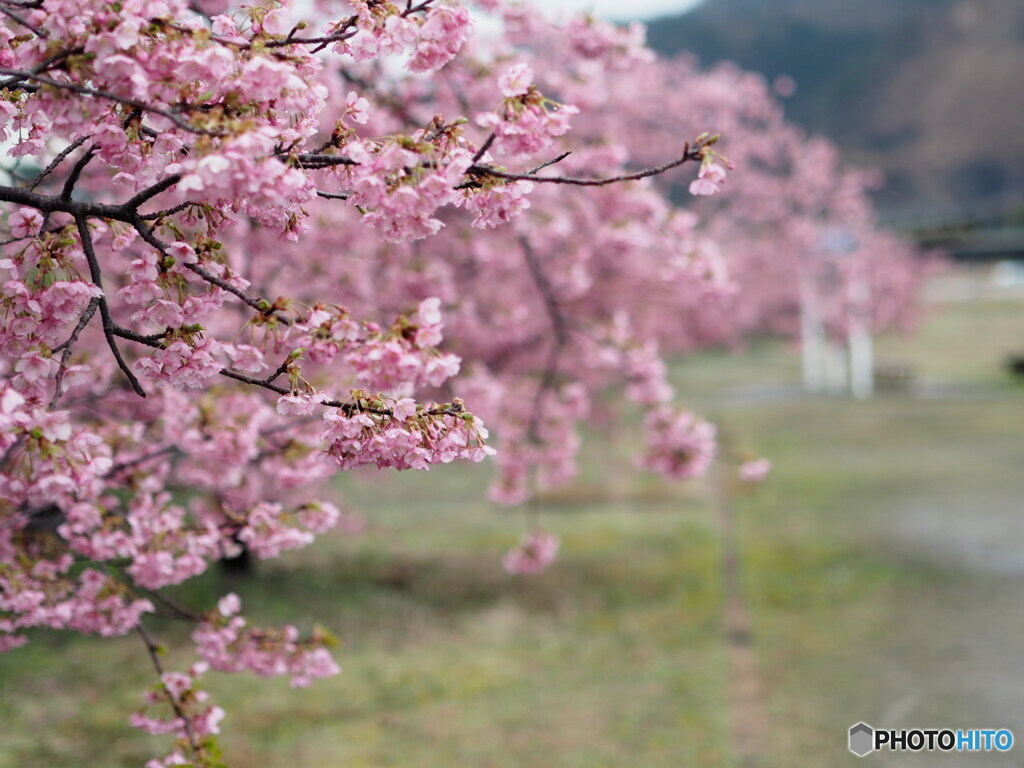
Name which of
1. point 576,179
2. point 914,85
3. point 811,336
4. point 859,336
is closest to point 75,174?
point 576,179

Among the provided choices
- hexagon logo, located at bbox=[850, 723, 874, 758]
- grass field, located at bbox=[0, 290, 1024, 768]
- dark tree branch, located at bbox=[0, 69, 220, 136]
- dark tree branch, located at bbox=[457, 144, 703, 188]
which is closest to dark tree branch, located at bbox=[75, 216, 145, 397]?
dark tree branch, located at bbox=[0, 69, 220, 136]

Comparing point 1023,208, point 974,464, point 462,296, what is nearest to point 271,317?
point 462,296

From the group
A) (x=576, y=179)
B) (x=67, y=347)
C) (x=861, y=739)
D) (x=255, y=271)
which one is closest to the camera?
(x=576, y=179)

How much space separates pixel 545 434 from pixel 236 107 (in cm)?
547

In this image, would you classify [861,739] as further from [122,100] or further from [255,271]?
[122,100]

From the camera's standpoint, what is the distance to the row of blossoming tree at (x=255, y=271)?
83.1 inches

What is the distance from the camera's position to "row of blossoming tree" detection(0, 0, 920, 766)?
83.1 inches

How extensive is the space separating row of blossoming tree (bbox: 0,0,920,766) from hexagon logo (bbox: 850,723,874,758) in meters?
1.76

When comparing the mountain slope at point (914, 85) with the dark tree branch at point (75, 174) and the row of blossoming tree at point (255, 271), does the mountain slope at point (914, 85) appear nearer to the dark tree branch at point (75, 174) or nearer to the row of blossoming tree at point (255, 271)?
the row of blossoming tree at point (255, 271)

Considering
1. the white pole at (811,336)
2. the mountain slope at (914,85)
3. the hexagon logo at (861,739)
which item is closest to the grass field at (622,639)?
the hexagon logo at (861,739)

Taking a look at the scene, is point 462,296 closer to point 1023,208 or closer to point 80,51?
point 80,51

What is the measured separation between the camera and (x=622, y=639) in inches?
299

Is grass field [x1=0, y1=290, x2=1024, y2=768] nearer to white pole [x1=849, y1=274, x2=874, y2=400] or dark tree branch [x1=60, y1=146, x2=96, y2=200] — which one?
dark tree branch [x1=60, y1=146, x2=96, y2=200]

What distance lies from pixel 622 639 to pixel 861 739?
2.36m
